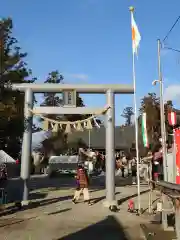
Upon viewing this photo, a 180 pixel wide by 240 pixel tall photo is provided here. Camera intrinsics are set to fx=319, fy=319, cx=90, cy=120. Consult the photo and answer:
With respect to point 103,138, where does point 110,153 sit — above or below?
below

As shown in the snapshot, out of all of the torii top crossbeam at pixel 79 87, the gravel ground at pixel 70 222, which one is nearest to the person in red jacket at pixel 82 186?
the gravel ground at pixel 70 222

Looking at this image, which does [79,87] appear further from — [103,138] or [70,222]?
[103,138]

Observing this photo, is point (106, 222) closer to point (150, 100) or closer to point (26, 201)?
point (26, 201)

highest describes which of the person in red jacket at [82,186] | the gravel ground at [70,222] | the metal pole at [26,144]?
the metal pole at [26,144]

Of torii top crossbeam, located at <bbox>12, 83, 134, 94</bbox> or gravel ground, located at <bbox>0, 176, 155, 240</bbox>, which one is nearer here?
gravel ground, located at <bbox>0, 176, 155, 240</bbox>

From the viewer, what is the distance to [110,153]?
12836 millimetres

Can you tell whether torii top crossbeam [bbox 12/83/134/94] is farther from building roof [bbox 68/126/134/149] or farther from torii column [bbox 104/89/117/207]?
building roof [bbox 68/126/134/149]

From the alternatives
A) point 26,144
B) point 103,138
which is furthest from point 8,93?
point 103,138

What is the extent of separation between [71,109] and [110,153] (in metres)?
2.39

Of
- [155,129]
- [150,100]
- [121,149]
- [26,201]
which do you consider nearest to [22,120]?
[26,201]

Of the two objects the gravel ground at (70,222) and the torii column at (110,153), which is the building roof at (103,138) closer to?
the torii column at (110,153)

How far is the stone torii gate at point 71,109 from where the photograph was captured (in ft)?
42.1

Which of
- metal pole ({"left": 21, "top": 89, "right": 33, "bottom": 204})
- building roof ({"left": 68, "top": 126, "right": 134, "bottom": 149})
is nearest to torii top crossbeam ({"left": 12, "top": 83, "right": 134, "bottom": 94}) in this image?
metal pole ({"left": 21, "top": 89, "right": 33, "bottom": 204})

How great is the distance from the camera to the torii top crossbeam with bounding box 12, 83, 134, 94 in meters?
13.1
